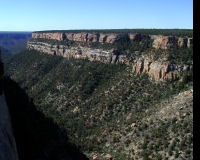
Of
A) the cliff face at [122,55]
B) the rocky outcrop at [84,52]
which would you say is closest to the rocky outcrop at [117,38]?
the cliff face at [122,55]

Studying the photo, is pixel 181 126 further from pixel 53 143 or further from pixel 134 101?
pixel 53 143

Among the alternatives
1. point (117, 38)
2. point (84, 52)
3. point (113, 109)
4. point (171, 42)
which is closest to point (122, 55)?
point (117, 38)

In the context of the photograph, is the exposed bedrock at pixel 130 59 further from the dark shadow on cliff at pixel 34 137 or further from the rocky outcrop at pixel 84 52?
the dark shadow on cliff at pixel 34 137

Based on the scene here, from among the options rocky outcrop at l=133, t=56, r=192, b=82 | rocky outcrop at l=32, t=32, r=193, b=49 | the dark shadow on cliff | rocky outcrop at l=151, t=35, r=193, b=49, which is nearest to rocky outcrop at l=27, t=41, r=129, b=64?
rocky outcrop at l=32, t=32, r=193, b=49

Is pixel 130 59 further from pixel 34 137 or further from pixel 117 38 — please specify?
pixel 34 137

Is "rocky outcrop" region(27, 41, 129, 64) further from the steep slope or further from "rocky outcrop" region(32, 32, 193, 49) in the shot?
"rocky outcrop" region(32, 32, 193, 49)

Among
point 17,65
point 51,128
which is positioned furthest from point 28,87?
point 51,128
